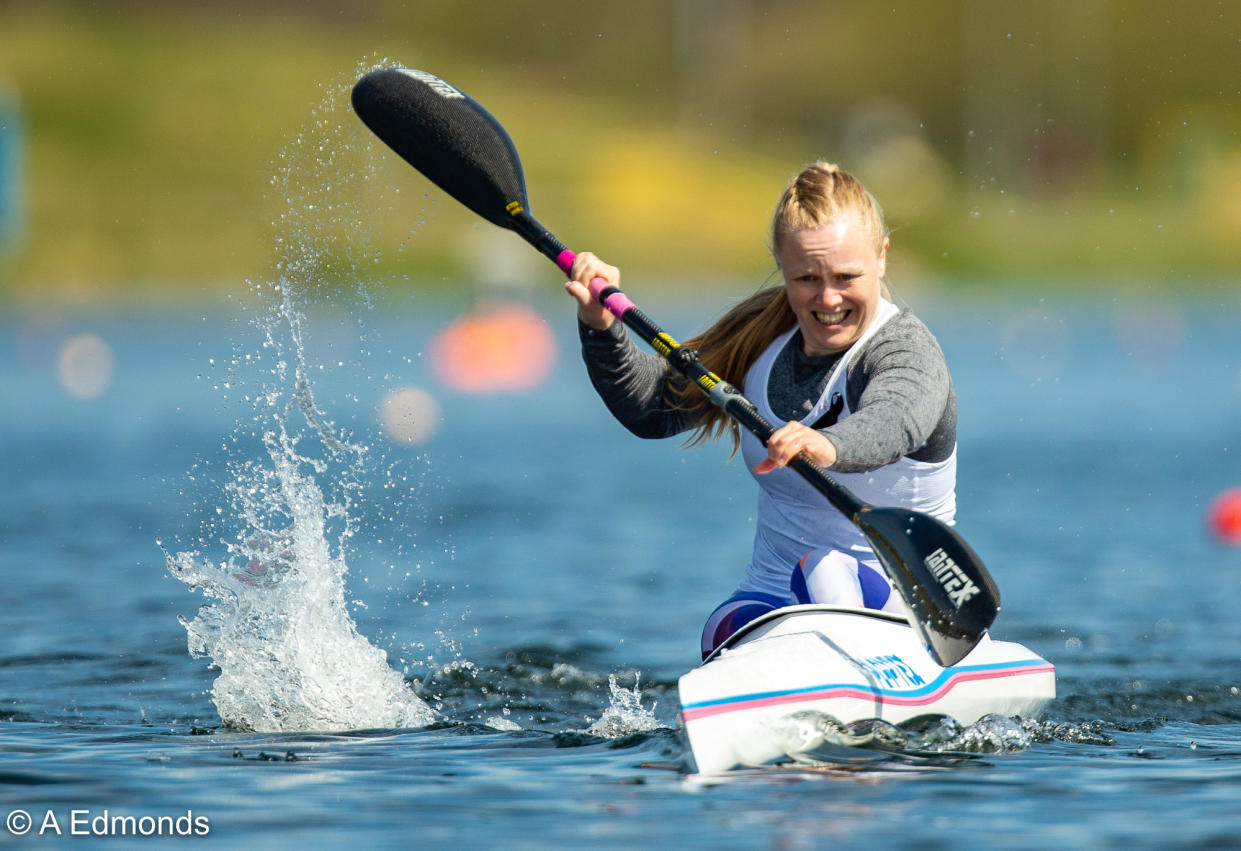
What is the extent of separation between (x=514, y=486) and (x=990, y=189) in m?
58.7

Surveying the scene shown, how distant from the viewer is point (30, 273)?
157 feet

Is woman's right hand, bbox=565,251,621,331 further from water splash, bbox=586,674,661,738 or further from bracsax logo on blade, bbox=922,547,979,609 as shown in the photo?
water splash, bbox=586,674,661,738

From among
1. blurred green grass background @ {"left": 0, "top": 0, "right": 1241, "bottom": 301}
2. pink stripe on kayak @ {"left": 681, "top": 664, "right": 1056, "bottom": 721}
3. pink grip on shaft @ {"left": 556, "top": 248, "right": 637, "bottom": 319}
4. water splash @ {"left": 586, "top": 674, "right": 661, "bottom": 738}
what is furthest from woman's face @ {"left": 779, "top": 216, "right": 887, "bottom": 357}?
blurred green grass background @ {"left": 0, "top": 0, "right": 1241, "bottom": 301}

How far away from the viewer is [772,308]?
5.02m

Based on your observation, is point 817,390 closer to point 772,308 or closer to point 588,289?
point 772,308

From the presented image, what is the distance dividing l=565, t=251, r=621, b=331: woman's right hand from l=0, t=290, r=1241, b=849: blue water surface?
1299mm

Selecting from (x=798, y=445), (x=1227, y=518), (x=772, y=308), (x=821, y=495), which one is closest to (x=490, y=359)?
(x=1227, y=518)

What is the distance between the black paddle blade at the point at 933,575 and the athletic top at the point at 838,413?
0.18m

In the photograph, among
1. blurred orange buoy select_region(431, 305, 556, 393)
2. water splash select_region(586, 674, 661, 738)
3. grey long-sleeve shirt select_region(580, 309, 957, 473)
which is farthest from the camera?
blurred orange buoy select_region(431, 305, 556, 393)

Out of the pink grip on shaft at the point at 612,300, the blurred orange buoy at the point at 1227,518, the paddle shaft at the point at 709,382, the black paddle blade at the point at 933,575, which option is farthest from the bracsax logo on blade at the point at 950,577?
the blurred orange buoy at the point at 1227,518

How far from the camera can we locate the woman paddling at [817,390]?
4.57m

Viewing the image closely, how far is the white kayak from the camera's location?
177 inches

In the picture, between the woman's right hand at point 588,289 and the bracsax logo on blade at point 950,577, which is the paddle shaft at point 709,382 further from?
the bracsax logo on blade at point 950,577

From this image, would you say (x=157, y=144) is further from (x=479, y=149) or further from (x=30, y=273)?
(x=479, y=149)
